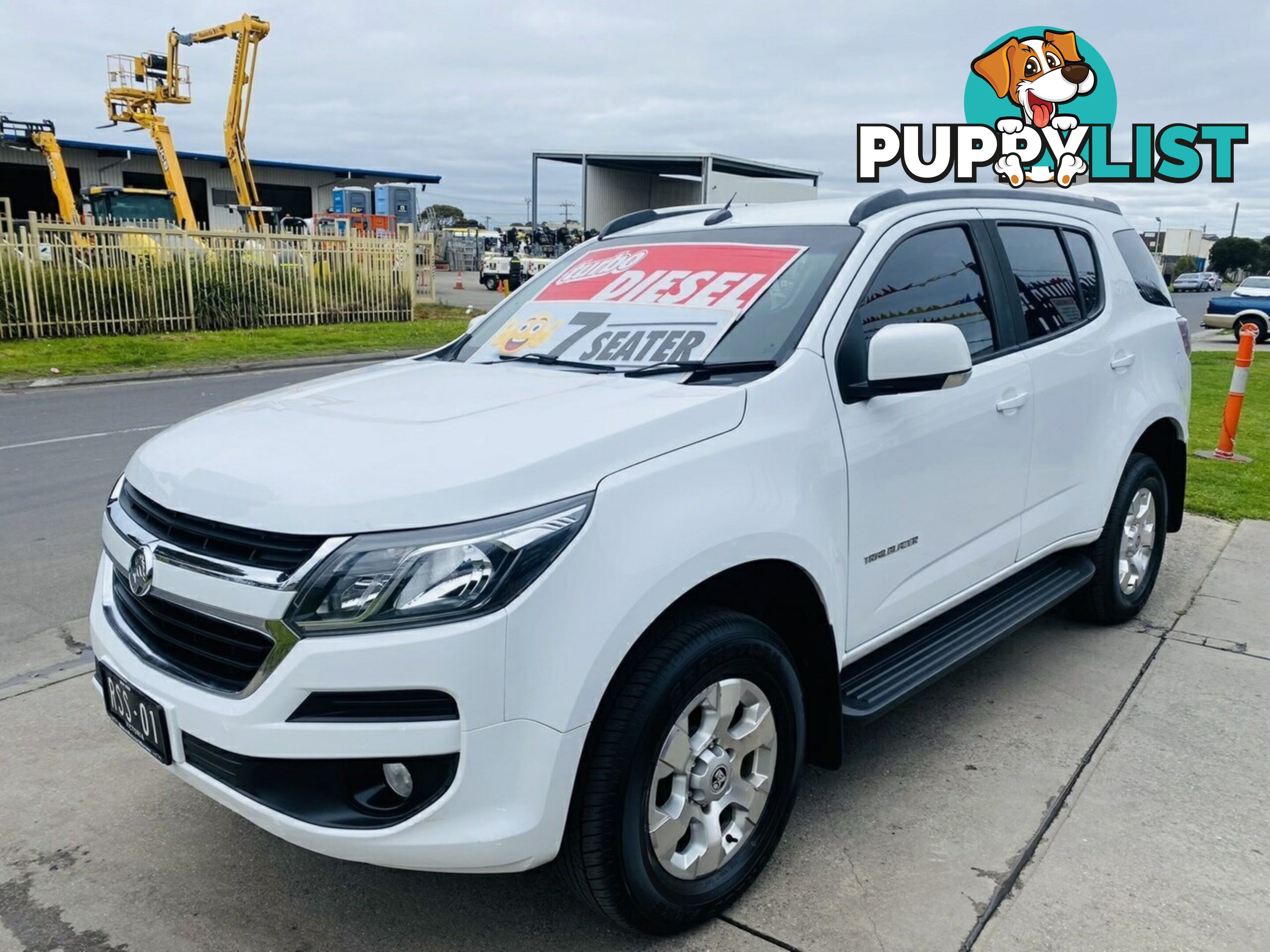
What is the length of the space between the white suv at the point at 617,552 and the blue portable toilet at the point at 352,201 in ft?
Answer: 131

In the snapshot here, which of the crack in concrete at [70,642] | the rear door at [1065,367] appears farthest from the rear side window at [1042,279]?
the crack in concrete at [70,642]

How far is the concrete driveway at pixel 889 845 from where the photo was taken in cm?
262

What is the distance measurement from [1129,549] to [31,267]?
17231 mm

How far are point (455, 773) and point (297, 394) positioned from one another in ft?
4.89

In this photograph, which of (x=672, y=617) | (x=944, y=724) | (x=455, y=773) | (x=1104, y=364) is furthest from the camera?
(x=1104, y=364)

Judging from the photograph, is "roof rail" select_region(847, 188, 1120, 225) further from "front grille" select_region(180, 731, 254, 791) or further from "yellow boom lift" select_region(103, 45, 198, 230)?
"yellow boom lift" select_region(103, 45, 198, 230)

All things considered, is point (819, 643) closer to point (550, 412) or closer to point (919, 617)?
point (919, 617)

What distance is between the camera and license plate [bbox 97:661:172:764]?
94.7 inches

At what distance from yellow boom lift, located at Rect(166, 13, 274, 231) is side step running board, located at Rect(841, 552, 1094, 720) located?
23416mm

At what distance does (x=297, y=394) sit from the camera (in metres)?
3.16

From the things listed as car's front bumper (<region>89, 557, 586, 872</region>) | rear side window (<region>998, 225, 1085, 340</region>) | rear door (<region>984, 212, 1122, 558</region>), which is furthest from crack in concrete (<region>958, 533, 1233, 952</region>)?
rear side window (<region>998, 225, 1085, 340</region>)

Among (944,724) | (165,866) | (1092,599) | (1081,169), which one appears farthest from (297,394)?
(1081,169)
